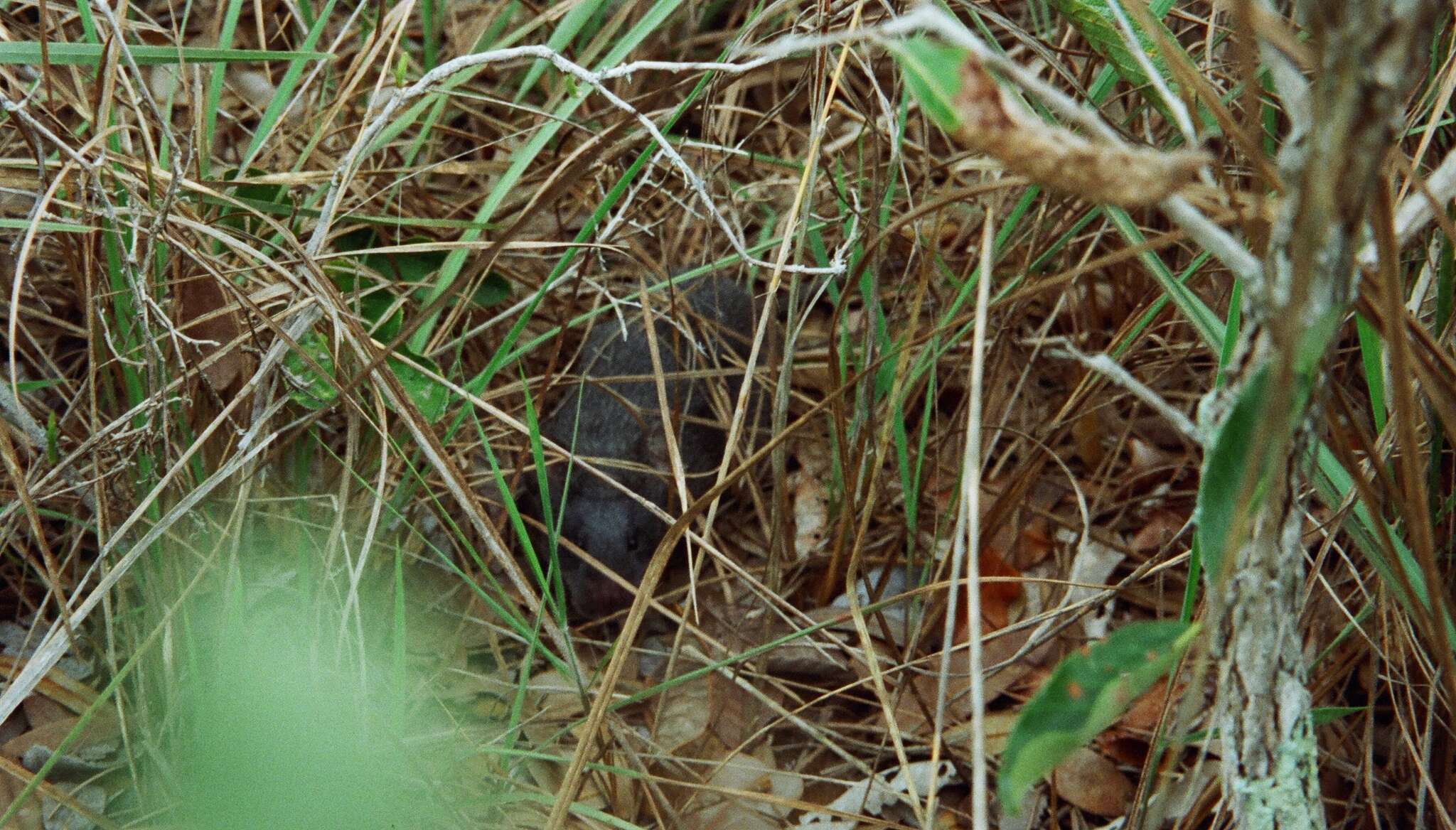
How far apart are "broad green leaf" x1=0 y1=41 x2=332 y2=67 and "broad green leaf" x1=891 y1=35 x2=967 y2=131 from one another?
171cm

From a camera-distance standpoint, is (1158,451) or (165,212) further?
(1158,451)

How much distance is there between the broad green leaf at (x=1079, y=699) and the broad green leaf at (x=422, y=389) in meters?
1.61

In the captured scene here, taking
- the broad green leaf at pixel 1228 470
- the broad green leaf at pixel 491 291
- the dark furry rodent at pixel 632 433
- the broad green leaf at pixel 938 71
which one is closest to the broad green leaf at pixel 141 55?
the broad green leaf at pixel 491 291

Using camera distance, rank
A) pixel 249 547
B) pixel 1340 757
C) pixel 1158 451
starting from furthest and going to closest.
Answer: pixel 1158 451 → pixel 249 547 → pixel 1340 757

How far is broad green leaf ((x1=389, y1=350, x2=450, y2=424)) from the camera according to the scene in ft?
7.86

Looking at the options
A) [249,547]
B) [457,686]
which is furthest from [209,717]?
[457,686]

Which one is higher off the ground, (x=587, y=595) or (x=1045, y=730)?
(x=1045, y=730)

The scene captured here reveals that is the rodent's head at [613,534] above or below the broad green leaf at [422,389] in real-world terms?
below

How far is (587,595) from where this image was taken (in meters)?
3.12

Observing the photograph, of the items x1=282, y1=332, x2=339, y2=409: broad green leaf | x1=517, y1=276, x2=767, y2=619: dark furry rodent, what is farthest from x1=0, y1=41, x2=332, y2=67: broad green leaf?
x1=517, y1=276, x2=767, y2=619: dark furry rodent

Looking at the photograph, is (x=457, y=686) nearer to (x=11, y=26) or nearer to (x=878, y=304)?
(x=878, y=304)

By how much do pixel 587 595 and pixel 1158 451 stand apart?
4.99ft

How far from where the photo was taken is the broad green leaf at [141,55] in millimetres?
2227

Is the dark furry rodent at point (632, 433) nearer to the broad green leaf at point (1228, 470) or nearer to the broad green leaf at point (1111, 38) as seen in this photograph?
the broad green leaf at point (1111, 38)
